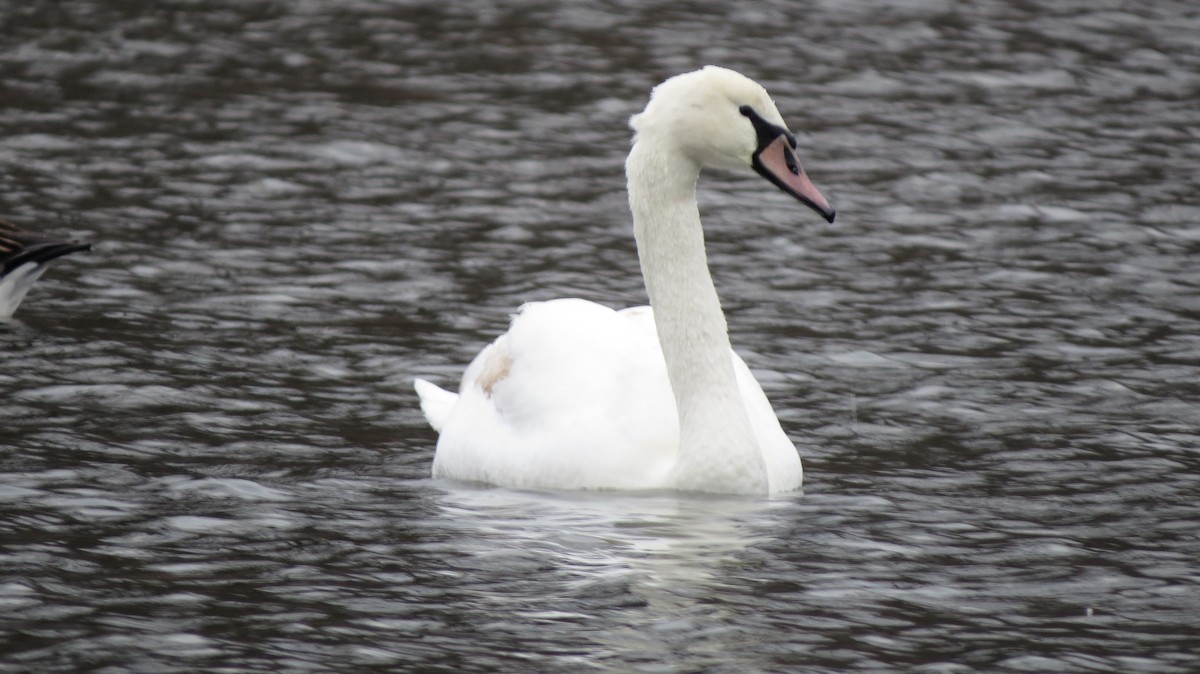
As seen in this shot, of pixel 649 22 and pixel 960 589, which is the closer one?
pixel 960 589

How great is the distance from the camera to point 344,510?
A: 8.14 metres

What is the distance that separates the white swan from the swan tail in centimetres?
51

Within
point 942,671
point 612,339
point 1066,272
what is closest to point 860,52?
point 1066,272

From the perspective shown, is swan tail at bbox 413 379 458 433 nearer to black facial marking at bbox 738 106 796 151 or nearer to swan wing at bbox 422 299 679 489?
swan wing at bbox 422 299 679 489

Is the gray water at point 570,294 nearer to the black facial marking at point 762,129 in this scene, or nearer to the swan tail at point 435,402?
the swan tail at point 435,402

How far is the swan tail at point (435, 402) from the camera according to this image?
956 centimetres

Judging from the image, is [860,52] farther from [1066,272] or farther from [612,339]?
[612,339]

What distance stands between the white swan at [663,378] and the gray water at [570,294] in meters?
0.15

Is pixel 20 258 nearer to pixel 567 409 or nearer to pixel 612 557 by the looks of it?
pixel 567 409

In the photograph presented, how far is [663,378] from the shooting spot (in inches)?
348

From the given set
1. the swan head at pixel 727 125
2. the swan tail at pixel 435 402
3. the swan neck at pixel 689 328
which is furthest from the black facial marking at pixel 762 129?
the swan tail at pixel 435 402

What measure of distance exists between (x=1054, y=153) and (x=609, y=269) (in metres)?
4.17

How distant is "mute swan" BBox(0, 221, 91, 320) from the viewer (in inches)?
436

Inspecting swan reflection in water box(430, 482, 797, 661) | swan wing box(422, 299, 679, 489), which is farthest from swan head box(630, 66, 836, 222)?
swan reflection in water box(430, 482, 797, 661)
